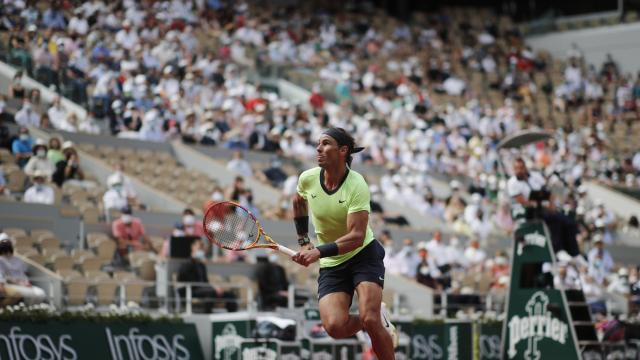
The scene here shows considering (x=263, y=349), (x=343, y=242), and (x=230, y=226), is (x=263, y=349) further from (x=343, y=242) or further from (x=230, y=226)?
(x=343, y=242)

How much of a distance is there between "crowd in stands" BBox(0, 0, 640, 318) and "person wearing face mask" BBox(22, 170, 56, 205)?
0.09 feet

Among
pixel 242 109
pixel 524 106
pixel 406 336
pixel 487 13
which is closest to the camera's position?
pixel 406 336

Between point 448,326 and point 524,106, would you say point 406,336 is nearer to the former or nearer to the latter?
point 448,326

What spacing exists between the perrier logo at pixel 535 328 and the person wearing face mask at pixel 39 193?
8.15 metres

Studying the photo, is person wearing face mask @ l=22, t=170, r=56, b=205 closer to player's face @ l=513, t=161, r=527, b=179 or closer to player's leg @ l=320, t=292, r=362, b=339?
player's face @ l=513, t=161, r=527, b=179

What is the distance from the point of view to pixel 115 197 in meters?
21.9

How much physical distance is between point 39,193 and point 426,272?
7.19 m

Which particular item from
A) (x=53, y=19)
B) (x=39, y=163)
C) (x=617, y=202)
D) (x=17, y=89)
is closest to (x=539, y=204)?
(x=39, y=163)

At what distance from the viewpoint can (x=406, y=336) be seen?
18969mm

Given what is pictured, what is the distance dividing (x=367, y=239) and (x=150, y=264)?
9149 mm

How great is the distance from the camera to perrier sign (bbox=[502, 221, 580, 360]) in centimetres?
1722

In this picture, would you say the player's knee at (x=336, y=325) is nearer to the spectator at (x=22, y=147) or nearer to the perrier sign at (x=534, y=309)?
the perrier sign at (x=534, y=309)

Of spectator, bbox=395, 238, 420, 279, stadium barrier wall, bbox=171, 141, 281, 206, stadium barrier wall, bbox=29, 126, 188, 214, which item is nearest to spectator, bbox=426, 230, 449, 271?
spectator, bbox=395, 238, 420, 279

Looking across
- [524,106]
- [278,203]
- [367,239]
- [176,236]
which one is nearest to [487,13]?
[524,106]
